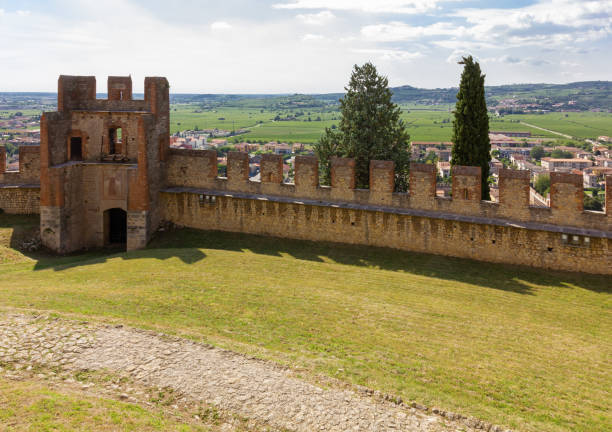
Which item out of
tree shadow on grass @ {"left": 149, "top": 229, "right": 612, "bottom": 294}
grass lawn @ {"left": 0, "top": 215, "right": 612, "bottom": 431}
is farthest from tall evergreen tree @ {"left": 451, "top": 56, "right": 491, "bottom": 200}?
grass lawn @ {"left": 0, "top": 215, "right": 612, "bottom": 431}

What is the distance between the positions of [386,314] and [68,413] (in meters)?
8.08

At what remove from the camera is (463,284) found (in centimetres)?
1748

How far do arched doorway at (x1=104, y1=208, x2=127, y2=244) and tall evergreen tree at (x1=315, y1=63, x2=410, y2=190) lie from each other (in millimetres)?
10562

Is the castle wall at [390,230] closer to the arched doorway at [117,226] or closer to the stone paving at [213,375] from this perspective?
the arched doorway at [117,226]

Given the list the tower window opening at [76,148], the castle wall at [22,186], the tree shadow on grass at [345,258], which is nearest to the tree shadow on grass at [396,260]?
the tree shadow on grass at [345,258]

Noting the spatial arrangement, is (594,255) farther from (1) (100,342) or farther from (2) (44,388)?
(2) (44,388)

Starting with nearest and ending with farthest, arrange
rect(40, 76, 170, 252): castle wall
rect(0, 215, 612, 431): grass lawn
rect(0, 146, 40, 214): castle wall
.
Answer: rect(0, 215, 612, 431): grass lawn
rect(40, 76, 170, 252): castle wall
rect(0, 146, 40, 214): castle wall

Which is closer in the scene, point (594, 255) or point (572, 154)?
point (594, 255)

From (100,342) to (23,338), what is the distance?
1.60 metres

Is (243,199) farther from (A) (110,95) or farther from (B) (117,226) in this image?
(A) (110,95)

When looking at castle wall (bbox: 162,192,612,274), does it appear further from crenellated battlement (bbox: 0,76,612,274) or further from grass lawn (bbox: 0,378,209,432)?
grass lawn (bbox: 0,378,209,432)

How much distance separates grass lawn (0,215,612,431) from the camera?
1001cm

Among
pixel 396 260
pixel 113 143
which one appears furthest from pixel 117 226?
pixel 396 260

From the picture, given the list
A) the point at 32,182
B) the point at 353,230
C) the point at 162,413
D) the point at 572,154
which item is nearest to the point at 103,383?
the point at 162,413
